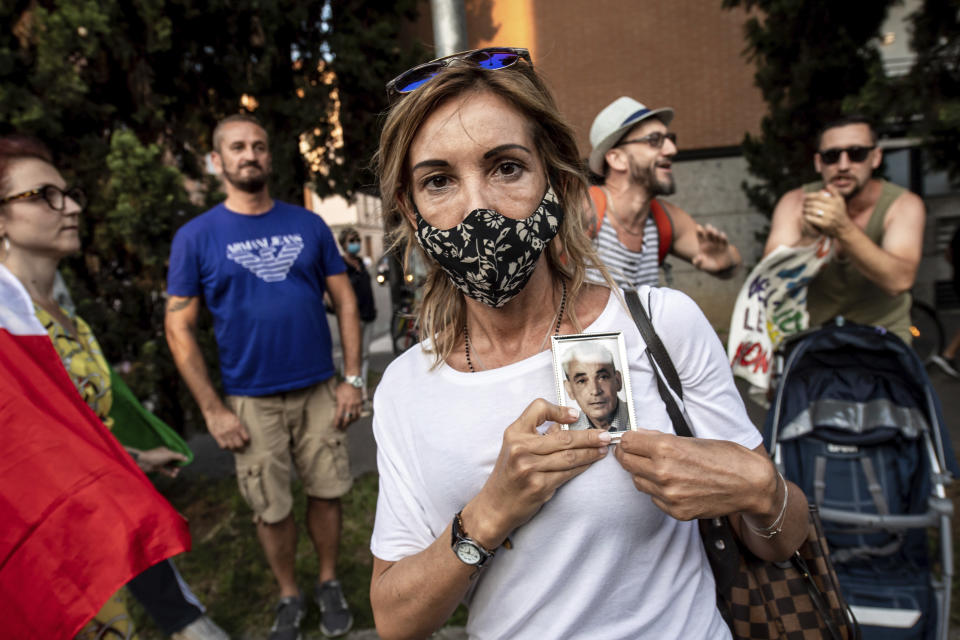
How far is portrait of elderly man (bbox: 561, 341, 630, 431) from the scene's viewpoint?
1170 mm

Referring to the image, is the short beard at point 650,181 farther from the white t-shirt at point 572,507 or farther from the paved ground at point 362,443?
the paved ground at point 362,443

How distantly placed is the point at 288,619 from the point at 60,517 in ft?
6.26

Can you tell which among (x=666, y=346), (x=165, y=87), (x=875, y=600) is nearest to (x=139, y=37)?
(x=165, y=87)

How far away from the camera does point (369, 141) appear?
6.98m

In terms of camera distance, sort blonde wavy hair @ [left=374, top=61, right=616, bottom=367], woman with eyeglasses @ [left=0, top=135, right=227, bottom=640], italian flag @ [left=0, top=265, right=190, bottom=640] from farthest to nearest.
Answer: woman with eyeglasses @ [left=0, top=135, right=227, bottom=640], italian flag @ [left=0, top=265, right=190, bottom=640], blonde wavy hair @ [left=374, top=61, right=616, bottom=367]

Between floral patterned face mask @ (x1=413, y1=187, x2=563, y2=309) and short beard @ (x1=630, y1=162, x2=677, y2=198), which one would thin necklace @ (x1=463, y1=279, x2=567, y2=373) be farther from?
short beard @ (x1=630, y1=162, x2=677, y2=198)

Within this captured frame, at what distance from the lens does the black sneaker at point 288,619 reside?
330 cm

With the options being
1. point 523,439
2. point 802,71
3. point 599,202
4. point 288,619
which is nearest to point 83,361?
point 288,619

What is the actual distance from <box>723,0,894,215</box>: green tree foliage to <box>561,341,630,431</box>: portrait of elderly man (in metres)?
5.48

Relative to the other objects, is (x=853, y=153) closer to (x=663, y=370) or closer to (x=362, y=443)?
(x=663, y=370)

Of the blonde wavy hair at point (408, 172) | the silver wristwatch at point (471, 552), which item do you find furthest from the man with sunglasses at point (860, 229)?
the silver wristwatch at point (471, 552)

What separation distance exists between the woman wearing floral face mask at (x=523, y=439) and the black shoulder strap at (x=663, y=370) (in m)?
0.02

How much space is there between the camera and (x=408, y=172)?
58.1 inches

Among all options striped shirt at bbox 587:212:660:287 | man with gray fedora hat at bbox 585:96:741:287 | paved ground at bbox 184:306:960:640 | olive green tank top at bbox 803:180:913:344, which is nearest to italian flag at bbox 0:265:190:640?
striped shirt at bbox 587:212:660:287
